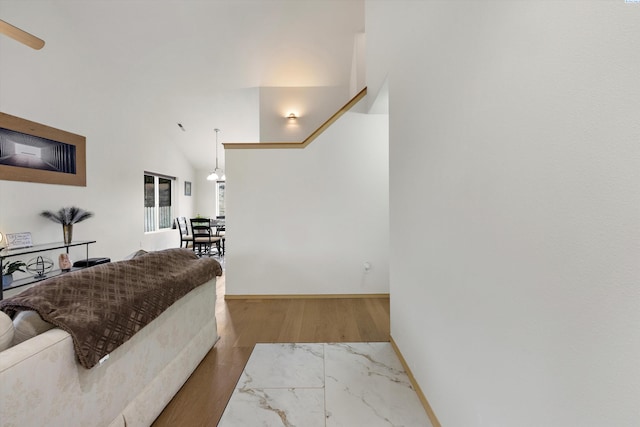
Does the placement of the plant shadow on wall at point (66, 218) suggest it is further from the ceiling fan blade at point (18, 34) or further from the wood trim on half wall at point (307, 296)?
the ceiling fan blade at point (18, 34)

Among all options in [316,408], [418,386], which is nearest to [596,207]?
[418,386]

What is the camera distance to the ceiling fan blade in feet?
5.62

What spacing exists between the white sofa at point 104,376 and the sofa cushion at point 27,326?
0.06 m

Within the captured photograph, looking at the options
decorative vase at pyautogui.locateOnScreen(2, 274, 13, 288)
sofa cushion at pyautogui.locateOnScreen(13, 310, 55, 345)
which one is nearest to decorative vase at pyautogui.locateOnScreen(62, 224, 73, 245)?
decorative vase at pyautogui.locateOnScreen(2, 274, 13, 288)

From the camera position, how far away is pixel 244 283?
3514 millimetres

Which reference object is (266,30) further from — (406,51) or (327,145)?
(406,51)

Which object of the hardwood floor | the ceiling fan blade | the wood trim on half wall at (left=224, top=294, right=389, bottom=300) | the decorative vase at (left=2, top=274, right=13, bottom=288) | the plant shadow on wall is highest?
the ceiling fan blade

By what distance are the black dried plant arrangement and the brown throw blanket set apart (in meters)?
3.16

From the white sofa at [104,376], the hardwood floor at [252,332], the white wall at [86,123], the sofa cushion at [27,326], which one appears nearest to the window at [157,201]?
the white wall at [86,123]

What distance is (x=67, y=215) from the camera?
3.82 meters

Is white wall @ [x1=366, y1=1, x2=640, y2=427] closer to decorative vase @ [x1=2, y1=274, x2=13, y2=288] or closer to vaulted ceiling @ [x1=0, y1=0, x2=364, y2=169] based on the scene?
vaulted ceiling @ [x1=0, y1=0, x2=364, y2=169]

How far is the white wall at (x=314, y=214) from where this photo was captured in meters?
3.45

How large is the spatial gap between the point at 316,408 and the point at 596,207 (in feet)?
5.41

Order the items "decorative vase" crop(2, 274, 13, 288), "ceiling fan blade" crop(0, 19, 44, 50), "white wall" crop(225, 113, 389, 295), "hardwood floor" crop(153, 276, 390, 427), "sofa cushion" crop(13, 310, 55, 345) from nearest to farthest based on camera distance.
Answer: "sofa cushion" crop(13, 310, 55, 345), "hardwood floor" crop(153, 276, 390, 427), "ceiling fan blade" crop(0, 19, 44, 50), "decorative vase" crop(2, 274, 13, 288), "white wall" crop(225, 113, 389, 295)
